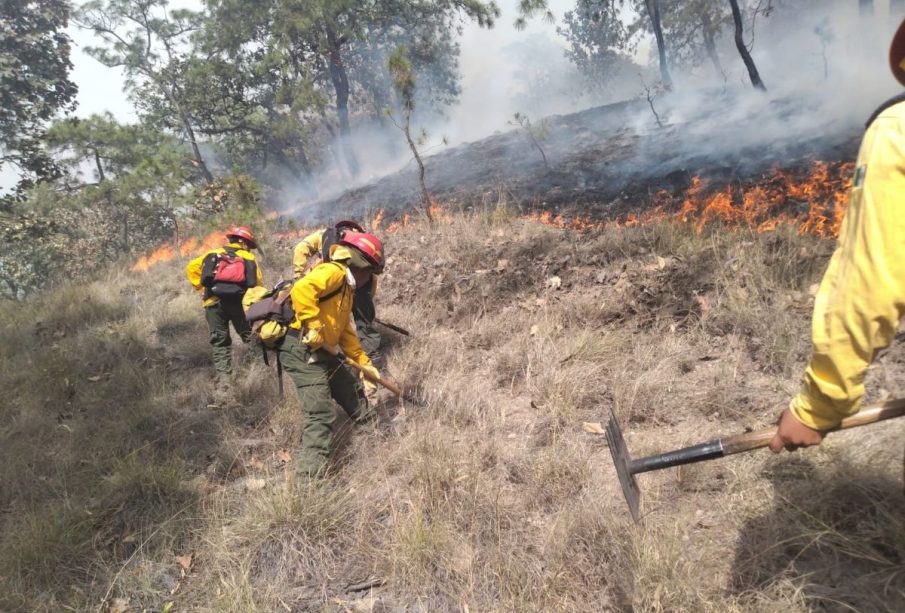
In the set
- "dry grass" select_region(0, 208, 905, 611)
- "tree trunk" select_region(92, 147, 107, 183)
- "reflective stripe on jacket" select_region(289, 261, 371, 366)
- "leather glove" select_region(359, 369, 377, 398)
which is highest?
"tree trunk" select_region(92, 147, 107, 183)

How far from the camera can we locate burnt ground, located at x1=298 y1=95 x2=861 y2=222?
719 cm

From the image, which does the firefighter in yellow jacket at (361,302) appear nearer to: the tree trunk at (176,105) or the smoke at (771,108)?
the smoke at (771,108)

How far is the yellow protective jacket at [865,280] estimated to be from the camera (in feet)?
3.69

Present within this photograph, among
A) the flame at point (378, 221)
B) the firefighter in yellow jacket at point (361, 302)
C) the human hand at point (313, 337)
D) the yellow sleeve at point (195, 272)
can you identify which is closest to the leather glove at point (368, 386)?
the human hand at point (313, 337)

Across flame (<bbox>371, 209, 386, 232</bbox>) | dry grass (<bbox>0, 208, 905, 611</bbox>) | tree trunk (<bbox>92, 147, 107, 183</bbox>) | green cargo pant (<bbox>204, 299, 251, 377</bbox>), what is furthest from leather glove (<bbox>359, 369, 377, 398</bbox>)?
tree trunk (<bbox>92, 147, 107, 183</bbox>)

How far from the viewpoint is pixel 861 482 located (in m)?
2.11

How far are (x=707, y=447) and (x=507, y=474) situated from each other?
1.37 meters

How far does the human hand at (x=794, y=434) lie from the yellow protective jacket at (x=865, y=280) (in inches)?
3.7

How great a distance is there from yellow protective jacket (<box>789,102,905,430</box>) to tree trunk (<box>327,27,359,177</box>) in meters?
22.9

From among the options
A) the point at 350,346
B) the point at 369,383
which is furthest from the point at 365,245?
the point at 369,383

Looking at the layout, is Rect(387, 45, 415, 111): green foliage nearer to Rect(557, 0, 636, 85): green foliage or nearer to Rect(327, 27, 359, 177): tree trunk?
Rect(327, 27, 359, 177): tree trunk

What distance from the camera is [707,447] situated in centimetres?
182

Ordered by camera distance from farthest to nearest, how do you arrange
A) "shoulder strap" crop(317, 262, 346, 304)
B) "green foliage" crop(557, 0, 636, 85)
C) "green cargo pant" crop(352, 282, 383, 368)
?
"green foliage" crop(557, 0, 636, 85), "green cargo pant" crop(352, 282, 383, 368), "shoulder strap" crop(317, 262, 346, 304)

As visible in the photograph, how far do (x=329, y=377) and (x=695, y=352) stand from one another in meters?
2.80
